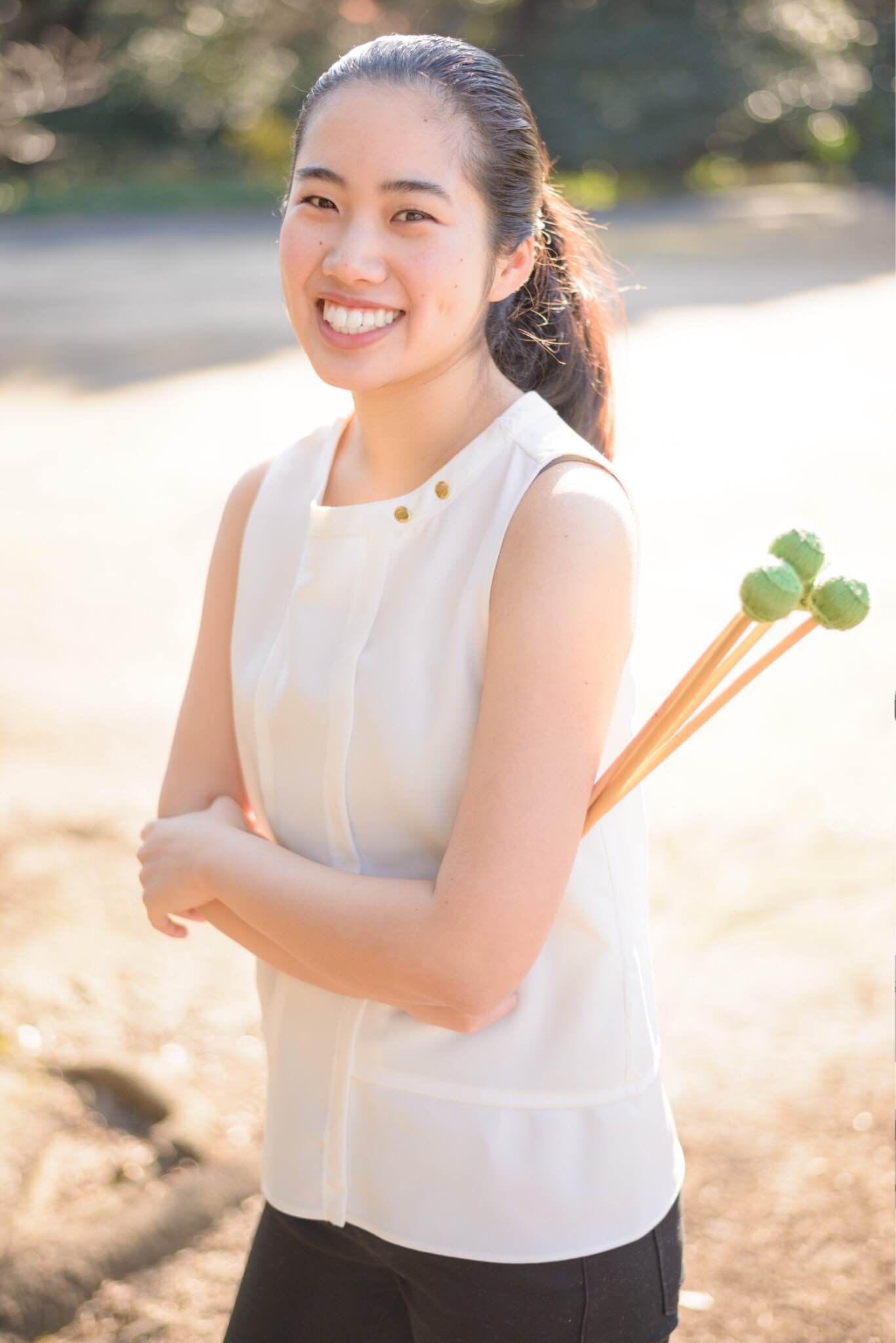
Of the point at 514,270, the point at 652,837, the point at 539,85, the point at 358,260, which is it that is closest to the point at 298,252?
the point at 358,260

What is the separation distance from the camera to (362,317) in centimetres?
121

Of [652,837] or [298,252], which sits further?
[652,837]

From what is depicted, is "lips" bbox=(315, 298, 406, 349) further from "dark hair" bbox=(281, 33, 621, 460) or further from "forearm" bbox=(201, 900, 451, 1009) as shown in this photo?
"forearm" bbox=(201, 900, 451, 1009)

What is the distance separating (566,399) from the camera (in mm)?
1421

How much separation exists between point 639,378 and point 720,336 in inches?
43.2

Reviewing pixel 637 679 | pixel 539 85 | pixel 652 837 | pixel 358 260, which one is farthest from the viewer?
pixel 539 85

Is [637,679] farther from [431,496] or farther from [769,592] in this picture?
[769,592]

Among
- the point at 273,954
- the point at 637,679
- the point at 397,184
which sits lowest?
the point at 637,679

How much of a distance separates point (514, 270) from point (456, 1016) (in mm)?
662

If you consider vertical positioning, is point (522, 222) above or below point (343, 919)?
above

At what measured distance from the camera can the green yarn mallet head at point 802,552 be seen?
110cm

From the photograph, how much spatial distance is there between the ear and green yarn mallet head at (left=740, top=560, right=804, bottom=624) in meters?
0.39

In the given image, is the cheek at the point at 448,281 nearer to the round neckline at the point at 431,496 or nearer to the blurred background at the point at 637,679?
the round neckline at the point at 431,496

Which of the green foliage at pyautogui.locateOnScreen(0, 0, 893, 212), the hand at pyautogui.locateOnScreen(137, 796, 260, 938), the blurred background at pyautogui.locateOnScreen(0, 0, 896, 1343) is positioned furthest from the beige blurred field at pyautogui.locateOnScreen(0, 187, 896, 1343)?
the green foliage at pyautogui.locateOnScreen(0, 0, 893, 212)
